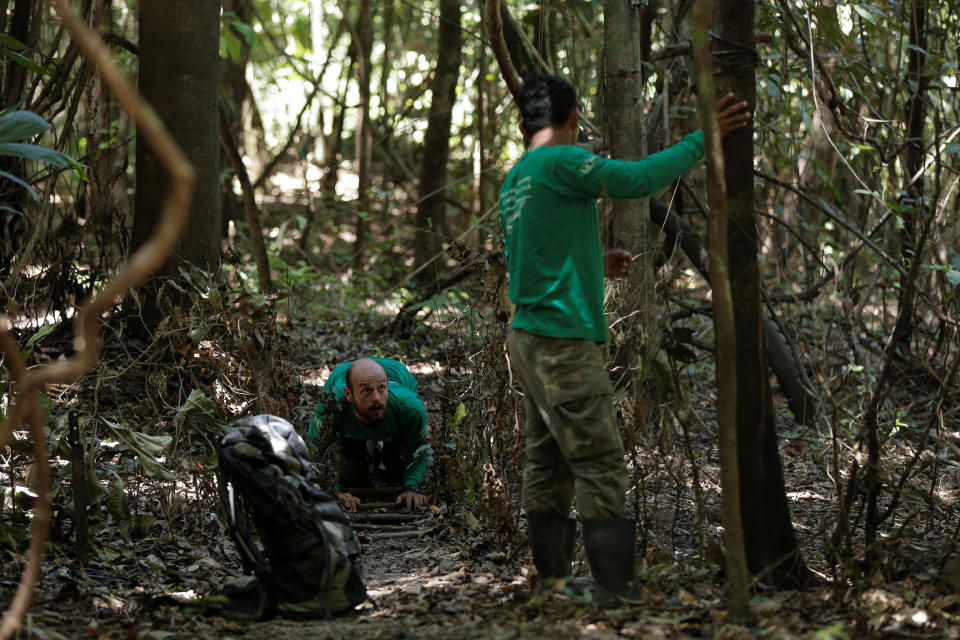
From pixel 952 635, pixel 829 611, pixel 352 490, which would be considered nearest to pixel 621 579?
pixel 829 611

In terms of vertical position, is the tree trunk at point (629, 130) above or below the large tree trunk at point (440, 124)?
below

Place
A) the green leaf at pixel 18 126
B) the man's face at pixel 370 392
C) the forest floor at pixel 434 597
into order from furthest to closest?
1. the man's face at pixel 370 392
2. the green leaf at pixel 18 126
3. the forest floor at pixel 434 597

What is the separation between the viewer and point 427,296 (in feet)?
27.7

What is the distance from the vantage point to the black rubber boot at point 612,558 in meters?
3.25

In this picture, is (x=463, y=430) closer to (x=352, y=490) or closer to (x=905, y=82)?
(x=352, y=490)

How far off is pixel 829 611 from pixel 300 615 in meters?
1.88

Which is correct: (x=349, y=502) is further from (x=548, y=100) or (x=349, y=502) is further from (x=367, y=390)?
(x=548, y=100)

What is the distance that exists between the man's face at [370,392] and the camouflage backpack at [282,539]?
163 centimetres

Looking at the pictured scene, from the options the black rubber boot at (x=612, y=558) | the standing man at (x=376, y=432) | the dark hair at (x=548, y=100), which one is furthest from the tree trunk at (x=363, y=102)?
the black rubber boot at (x=612, y=558)

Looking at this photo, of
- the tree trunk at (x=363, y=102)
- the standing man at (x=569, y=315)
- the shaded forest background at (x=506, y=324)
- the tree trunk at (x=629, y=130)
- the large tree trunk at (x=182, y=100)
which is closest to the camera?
the standing man at (x=569, y=315)

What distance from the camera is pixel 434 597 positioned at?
3689mm

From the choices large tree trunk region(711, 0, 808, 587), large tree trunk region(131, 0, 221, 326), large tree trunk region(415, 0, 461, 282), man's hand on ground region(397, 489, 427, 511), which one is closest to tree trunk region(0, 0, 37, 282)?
large tree trunk region(131, 0, 221, 326)

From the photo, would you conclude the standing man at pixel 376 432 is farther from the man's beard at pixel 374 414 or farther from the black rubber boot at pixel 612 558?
the black rubber boot at pixel 612 558

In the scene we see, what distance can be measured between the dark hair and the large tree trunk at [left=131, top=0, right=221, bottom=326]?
318cm
